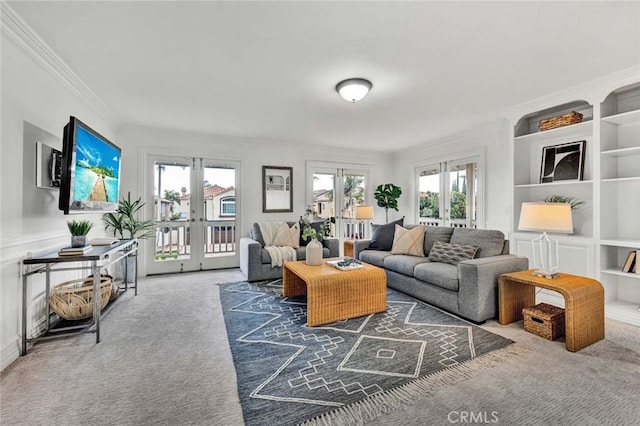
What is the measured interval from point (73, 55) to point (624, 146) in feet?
18.5

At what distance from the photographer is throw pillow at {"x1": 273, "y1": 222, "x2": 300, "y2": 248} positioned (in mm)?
4566

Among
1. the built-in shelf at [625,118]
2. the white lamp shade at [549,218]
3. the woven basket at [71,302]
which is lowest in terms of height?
the woven basket at [71,302]

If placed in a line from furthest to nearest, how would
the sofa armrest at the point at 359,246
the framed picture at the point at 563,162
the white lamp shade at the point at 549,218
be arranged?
1. the sofa armrest at the point at 359,246
2. the framed picture at the point at 563,162
3. the white lamp shade at the point at 549,218

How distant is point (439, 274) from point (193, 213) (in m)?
4.06

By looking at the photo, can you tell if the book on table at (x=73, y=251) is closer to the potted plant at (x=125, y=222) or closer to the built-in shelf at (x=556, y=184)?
the potted plant at (x=125, y=222)

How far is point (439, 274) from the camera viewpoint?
293cm

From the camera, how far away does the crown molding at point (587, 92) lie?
2703 millimetres

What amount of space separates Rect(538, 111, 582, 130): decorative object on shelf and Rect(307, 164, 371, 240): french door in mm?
3247

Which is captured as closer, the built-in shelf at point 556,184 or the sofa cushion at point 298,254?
the built-in shelf at point 556,184

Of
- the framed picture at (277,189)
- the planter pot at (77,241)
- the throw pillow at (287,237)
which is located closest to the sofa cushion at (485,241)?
the throw pillow at (287,237)

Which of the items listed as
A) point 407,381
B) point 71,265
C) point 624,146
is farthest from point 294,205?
point 624,146

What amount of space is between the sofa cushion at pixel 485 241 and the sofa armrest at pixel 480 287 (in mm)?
284

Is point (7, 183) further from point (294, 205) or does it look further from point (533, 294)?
point (533, 294)

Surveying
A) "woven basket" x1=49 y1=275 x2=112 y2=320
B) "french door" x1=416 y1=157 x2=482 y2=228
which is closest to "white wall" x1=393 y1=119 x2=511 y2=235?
"french door" x1=416 y1=157 x2=482 y2=228
